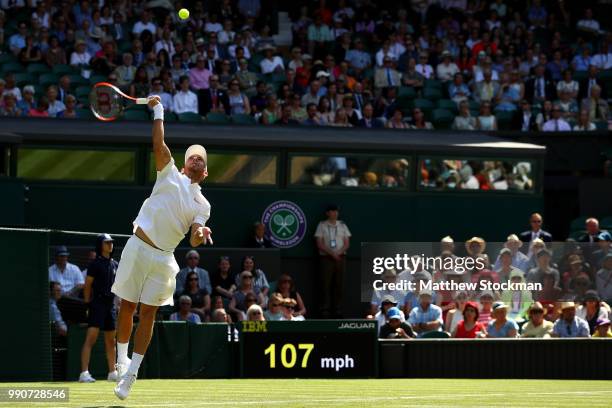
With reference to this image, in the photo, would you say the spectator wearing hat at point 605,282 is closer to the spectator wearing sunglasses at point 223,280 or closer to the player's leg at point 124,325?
the spectator wearing sunglasses at point 223,280

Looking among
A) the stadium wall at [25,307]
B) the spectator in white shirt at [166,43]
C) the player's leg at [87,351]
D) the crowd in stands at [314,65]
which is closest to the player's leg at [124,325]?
the stadium wall at [25,307]

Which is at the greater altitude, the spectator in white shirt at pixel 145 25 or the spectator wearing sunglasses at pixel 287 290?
the spectator in white shirt at pixel 145 25

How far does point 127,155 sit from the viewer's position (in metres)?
20.2

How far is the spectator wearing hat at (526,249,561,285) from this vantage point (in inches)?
682

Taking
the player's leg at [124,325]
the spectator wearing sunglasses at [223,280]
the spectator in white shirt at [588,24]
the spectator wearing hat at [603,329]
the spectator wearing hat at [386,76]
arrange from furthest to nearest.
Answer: the spectator in white shirt at [588,24]
the spectator wearing hat at [386,76]
the spectator wearing sunglasses at [223,280]
the spectator wearing hat at [603,329]
the player's leg at [124,325]

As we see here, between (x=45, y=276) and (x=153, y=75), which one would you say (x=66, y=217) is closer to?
(x=153, y=75)

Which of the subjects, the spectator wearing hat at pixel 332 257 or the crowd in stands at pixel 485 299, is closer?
the crowd in stands at pixel 485 299

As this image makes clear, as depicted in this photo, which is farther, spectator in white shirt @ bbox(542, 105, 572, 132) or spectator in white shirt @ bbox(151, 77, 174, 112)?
spectator in white shirt @ bbox(542, 105, 572, 132)

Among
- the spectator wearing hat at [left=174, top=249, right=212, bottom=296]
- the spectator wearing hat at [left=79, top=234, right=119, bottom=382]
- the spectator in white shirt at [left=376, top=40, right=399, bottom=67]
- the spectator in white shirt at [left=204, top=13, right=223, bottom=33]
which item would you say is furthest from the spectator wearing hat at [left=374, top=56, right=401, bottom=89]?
the spectator wearing hat at [left=79, top=234, right=119, bottom=382]

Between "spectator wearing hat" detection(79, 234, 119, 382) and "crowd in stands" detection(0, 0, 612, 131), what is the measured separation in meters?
7.12

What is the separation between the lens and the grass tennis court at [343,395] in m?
9.17

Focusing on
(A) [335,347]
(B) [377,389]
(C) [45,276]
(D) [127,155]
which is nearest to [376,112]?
(D) [127,155]

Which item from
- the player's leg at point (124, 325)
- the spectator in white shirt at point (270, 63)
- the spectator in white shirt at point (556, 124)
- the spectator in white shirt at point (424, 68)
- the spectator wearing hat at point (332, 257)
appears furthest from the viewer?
the spectator in white shirt at point (424, 68)

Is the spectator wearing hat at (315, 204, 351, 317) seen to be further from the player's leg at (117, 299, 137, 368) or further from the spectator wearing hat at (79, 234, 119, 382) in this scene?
the player's leg at (117, 299, 137, 368)
